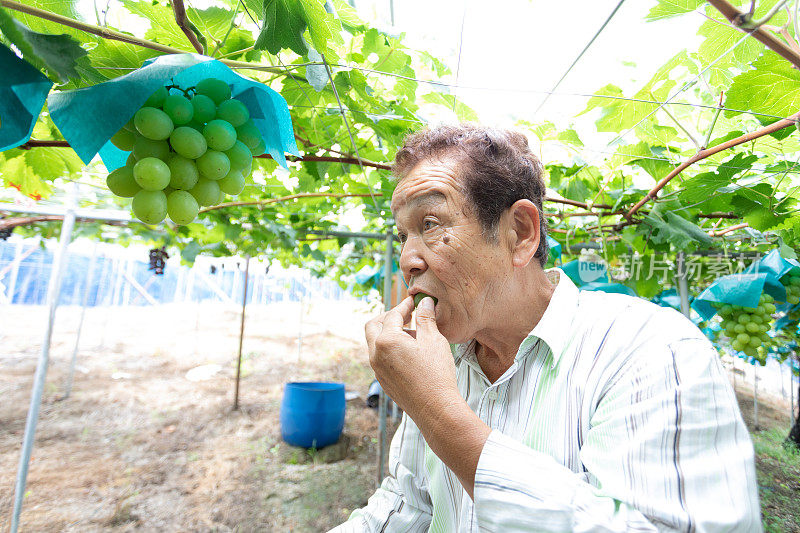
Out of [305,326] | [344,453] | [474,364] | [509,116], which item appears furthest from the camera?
[305,326]

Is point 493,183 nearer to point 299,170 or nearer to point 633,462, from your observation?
point 633,462

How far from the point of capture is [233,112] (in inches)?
34.5

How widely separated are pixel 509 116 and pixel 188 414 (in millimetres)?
7242

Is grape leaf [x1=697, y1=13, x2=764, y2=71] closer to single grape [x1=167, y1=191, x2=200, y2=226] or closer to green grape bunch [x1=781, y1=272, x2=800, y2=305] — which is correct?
single grape [x1=167, y1=191, x2=200, y2=226]

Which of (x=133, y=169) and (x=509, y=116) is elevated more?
(x=509, y=116)

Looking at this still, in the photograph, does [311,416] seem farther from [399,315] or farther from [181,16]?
[181,16]

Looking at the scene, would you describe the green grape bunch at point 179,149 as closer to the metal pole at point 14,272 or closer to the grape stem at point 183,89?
the grape stem at point 183,89

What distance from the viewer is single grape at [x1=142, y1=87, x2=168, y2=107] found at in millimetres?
816

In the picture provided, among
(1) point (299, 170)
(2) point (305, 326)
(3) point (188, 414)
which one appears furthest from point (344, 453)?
(2) point (305, 326)

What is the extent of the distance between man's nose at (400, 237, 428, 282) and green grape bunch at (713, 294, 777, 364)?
311 centimetres

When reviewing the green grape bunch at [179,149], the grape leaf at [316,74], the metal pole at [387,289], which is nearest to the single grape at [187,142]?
the green grape bunch at [179,149]

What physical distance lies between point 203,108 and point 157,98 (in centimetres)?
8

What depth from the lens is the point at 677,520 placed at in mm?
729

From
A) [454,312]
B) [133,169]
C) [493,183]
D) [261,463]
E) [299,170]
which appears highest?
[299,170]
